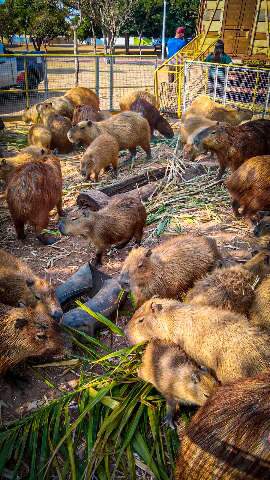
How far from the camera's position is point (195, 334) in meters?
3.09

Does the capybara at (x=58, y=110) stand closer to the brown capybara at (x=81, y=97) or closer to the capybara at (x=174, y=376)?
the brown capybara at (x=81, y=97)

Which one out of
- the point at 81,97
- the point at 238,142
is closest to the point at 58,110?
the point at 81,97

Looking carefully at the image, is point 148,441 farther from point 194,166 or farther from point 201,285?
point 194,166

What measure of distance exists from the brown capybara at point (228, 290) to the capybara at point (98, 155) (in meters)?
4.28

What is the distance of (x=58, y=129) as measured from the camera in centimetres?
922

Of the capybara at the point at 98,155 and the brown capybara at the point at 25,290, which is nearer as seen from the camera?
the brown capybara at the point at 25,290

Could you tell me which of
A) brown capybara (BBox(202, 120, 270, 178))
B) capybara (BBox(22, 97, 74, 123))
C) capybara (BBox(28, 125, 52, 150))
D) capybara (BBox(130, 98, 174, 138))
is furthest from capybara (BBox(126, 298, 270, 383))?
capybara (BBox(22, 97, 74, 123))

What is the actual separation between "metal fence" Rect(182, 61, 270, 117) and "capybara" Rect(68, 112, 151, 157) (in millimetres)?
2978

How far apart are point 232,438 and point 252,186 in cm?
412

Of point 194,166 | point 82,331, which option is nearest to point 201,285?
point 82,331

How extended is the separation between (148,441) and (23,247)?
3328mm

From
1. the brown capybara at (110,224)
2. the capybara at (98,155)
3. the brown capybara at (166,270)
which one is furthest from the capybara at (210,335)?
the capybara at (98,155)

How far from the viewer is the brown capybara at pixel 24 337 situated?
333 centimetres

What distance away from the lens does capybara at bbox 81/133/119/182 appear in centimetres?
741
